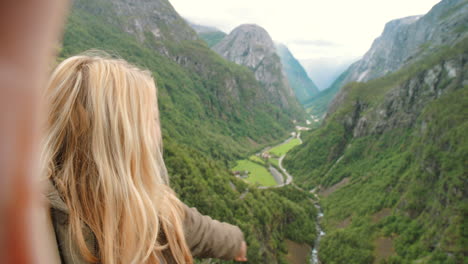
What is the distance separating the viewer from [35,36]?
532mm

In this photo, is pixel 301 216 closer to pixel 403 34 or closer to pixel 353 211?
pixel 353 211

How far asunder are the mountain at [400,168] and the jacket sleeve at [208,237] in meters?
47.6

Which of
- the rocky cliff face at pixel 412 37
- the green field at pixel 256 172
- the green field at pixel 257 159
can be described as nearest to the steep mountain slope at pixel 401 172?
the green field at pixel 256 172

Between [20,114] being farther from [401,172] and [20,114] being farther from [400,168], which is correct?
[400,168]

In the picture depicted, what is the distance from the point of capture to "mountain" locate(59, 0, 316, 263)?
38906mm

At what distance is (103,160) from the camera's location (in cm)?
198

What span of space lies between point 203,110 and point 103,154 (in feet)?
387

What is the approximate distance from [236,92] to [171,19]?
51.5 meters

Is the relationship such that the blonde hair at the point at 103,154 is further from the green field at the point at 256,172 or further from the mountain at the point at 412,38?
the mountain at the point at 412,38

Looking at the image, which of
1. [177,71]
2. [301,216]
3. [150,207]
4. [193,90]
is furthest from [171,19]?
[150,207]

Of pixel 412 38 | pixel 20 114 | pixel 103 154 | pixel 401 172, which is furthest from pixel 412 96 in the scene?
pixel 412 38

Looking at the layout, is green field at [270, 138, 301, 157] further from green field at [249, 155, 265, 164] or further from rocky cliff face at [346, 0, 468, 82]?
rocky cliff face at [346, 0, 468, 82]

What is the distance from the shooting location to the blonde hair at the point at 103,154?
1.91 metres

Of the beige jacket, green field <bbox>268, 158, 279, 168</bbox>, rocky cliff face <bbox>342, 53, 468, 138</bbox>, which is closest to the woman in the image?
the beige jacket
